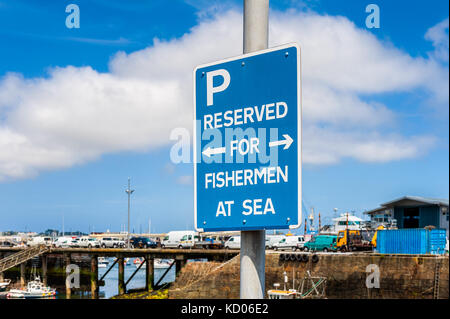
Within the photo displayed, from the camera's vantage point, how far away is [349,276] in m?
34.5

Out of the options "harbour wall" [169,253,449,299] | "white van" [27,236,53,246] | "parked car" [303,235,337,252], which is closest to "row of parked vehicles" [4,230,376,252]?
"parked car" [303,235,337,252]

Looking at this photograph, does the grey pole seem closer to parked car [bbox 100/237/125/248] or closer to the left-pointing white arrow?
the left-pointing white arrow

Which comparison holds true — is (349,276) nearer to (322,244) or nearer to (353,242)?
(353,242)

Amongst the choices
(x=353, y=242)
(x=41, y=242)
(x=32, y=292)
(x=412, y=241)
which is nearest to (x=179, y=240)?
(x=32, y=292)

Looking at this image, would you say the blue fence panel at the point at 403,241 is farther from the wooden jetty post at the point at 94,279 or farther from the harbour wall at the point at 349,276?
the wooden jetty post at the point at 94,279

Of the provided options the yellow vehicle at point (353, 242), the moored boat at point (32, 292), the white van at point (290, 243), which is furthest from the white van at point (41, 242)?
the yellow vehicle at point (353, 242)

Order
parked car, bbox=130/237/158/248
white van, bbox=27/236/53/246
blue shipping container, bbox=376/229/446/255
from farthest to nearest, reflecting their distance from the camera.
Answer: white van, bbox=27/236/53/246
parked car, bbox=130/237/158/248
blue shipping container, bbox=376/229/446/255

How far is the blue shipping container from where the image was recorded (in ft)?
120

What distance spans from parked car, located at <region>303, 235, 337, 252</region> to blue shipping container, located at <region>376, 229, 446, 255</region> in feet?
33.2

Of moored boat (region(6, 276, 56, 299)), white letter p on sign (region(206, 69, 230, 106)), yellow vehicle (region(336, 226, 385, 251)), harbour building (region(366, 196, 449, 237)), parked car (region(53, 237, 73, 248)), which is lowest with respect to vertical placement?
moored boat (region(6, 276, 56, 299))

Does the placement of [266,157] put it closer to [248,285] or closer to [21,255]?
[248,285]

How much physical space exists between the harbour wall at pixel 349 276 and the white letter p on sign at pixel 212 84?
30.1 meters
